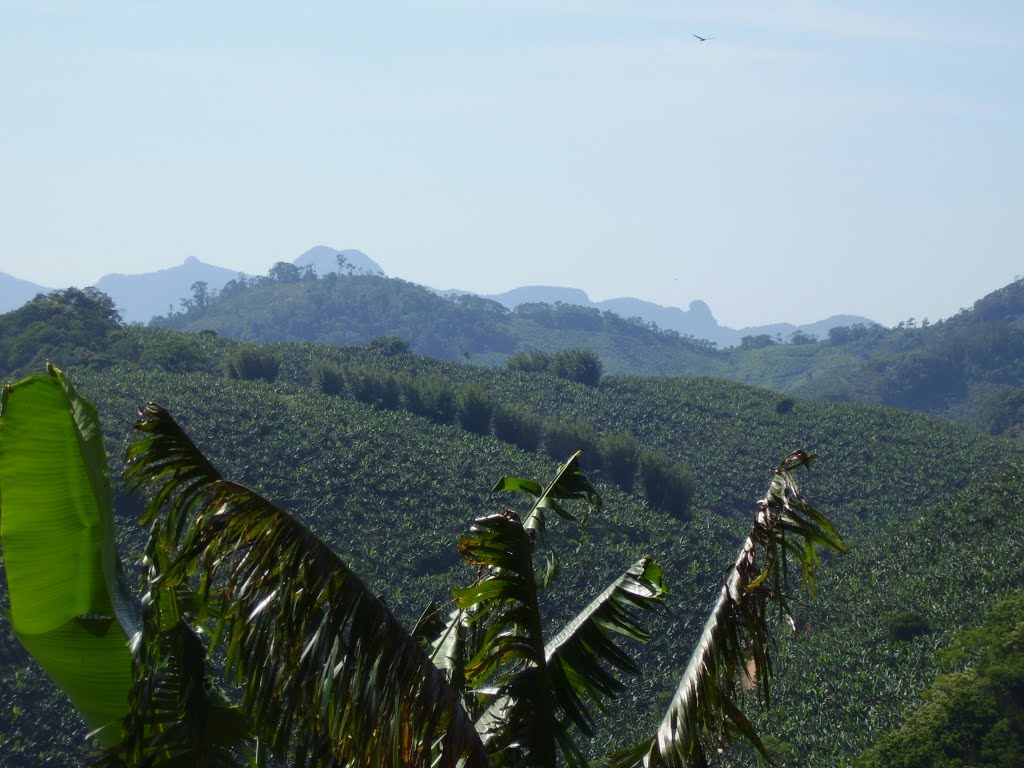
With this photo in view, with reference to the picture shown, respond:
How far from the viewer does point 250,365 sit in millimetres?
62156

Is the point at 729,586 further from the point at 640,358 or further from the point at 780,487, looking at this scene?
the point at 640,358

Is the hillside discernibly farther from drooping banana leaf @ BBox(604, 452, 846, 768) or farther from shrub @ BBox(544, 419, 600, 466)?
drooping banana leaf @ BBox(604, 452, 846, 768)

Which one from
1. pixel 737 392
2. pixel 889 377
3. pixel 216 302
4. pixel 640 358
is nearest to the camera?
pixel 737 392

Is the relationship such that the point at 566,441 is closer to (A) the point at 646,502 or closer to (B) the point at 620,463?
(B) the point at 620,463

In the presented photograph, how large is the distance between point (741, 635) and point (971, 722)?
19.8 meters

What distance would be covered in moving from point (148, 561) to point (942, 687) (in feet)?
76.1

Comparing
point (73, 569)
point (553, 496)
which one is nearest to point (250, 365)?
point (553, 496)

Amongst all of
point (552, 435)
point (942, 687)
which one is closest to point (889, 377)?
point (552, 435)

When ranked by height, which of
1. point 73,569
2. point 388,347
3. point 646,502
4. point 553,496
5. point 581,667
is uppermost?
point 553,496

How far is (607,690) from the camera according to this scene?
4371 millimetres

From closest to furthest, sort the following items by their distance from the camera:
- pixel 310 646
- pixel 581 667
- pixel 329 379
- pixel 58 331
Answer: pixel 310 646
pixel 581 667
pixel 329 379
pixel 58 331

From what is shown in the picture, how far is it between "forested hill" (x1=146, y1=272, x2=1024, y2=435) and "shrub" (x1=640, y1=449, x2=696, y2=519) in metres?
72.2

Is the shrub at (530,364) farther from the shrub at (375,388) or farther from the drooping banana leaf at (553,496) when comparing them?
the drooping banana leaf at (553,496)

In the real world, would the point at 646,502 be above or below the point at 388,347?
below
